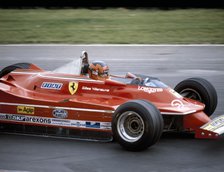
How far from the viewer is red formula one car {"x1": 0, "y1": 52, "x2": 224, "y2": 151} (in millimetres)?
8195

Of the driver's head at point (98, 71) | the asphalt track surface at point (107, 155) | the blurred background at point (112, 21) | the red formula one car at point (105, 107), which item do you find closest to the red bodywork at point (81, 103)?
the red formula one car at point (105, 107)

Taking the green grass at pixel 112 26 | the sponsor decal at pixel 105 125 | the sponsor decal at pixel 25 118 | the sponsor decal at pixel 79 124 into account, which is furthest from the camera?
the green grass at pixel 112 26

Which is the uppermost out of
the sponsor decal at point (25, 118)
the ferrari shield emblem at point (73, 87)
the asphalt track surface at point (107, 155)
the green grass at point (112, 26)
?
the green grass at point (112, 26)

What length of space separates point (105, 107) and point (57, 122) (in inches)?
31.6

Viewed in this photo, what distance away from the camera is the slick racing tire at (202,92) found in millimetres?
9492

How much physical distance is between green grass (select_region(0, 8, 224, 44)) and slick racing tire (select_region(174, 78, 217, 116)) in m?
8.55

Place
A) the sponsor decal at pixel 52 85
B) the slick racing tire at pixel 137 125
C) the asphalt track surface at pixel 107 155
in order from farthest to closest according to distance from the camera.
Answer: the sponsor decal at pixel 52 85
the slick racing tire at pixel 137 125
the asphalt track surface at pixel 107 155

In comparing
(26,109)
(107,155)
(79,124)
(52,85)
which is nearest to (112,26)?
(52,85)

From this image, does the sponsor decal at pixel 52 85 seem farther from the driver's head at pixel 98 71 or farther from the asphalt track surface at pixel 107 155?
the asphalt track surface at pixel 107 155

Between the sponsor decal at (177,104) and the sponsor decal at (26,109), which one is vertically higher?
the sponsor decal at (177,104)

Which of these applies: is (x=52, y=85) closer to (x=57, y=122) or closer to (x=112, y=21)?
(x=57, y=122)

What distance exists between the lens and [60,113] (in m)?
8.93

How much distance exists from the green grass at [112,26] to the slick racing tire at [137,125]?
1008 cm

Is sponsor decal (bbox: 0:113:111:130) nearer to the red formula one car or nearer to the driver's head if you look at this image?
the red formula one car
